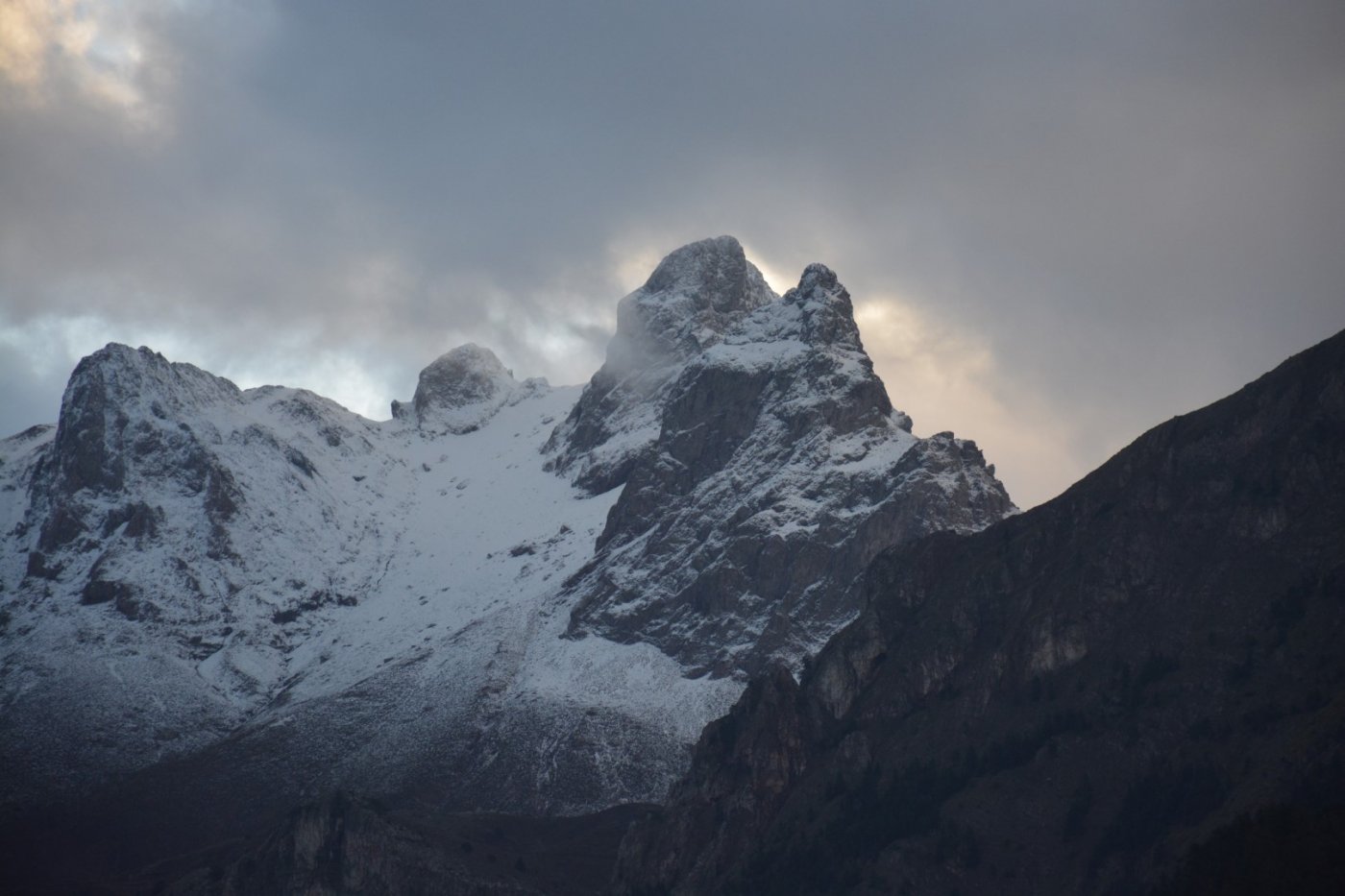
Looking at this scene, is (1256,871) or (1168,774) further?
(1168,774)

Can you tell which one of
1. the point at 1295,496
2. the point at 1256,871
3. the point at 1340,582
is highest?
the point at 1295,496

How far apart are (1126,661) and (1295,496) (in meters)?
23.2

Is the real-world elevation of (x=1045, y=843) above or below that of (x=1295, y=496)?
below

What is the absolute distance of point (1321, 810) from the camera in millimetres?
156000

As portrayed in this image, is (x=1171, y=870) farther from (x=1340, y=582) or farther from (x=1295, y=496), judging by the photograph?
(x=1295, y=496)

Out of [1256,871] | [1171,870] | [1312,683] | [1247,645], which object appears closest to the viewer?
[1256,871]

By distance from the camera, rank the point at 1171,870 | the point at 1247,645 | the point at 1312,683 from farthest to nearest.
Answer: the point at 1247,645, the point at 1312,683, the point at 1171,870

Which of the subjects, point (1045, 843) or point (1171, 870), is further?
point (1045, 843)

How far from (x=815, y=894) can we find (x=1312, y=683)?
52771mm

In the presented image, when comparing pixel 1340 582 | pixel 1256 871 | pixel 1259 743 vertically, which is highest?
pixel 1340 582

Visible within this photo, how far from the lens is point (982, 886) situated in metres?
186

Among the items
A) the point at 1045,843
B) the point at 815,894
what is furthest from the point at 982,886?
the point at 815,894

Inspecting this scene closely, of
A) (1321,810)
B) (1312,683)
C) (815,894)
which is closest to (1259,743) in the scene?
(1312,683)

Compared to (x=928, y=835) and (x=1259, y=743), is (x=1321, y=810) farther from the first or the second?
(x=928, y=835)
